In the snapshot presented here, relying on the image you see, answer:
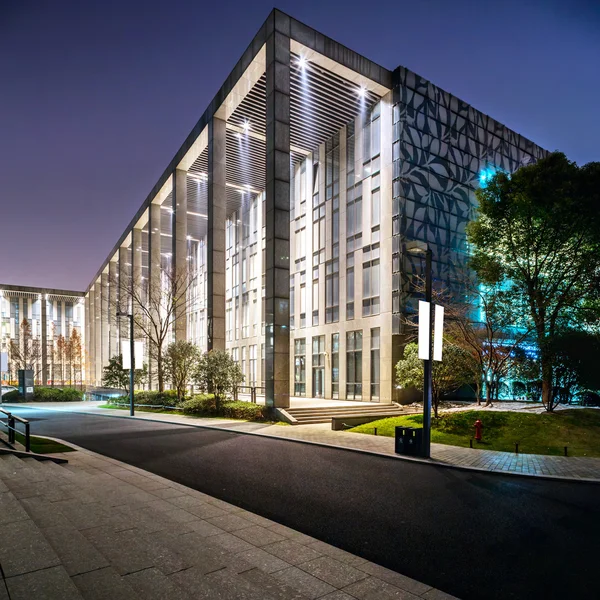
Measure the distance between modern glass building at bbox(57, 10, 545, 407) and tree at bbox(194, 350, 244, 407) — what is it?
6.77 feet

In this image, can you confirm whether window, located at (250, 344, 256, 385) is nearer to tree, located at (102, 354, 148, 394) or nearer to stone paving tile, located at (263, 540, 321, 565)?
tree, located at (102, 354, 148, 394)

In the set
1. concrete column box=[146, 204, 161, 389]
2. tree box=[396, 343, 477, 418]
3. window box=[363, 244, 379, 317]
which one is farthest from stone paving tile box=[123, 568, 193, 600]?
concrete column box=[146, 204, 161, 389]


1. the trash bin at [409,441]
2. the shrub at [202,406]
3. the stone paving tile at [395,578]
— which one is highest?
the stone paving tile at [395,578]

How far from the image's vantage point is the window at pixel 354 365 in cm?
3081

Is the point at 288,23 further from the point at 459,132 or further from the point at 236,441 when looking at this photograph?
the point at 236,441

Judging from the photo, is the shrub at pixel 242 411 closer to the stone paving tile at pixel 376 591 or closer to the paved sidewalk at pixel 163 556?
the paved sidewalk at pixel 163 556

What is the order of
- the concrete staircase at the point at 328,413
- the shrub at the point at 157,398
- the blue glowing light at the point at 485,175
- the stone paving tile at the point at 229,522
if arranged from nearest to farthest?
the stone paving tile at the point at 229,522, the concrete staircase at the point at 328,413, the shrub at the point at 157,398, the blue glowing light at the point at 485,175

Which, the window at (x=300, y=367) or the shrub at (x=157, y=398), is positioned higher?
the window at (x=300, y=367)

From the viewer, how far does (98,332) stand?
3145 inches

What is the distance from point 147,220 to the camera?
53.9 meters

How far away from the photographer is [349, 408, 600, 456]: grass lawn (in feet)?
48.0

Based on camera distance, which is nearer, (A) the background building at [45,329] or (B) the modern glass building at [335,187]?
(B) the modern glass building at [335,187]

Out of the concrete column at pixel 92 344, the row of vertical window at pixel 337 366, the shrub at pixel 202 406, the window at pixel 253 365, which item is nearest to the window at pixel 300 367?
the row of vertical window at pixel 337 366

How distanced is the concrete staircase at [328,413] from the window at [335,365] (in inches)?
280
